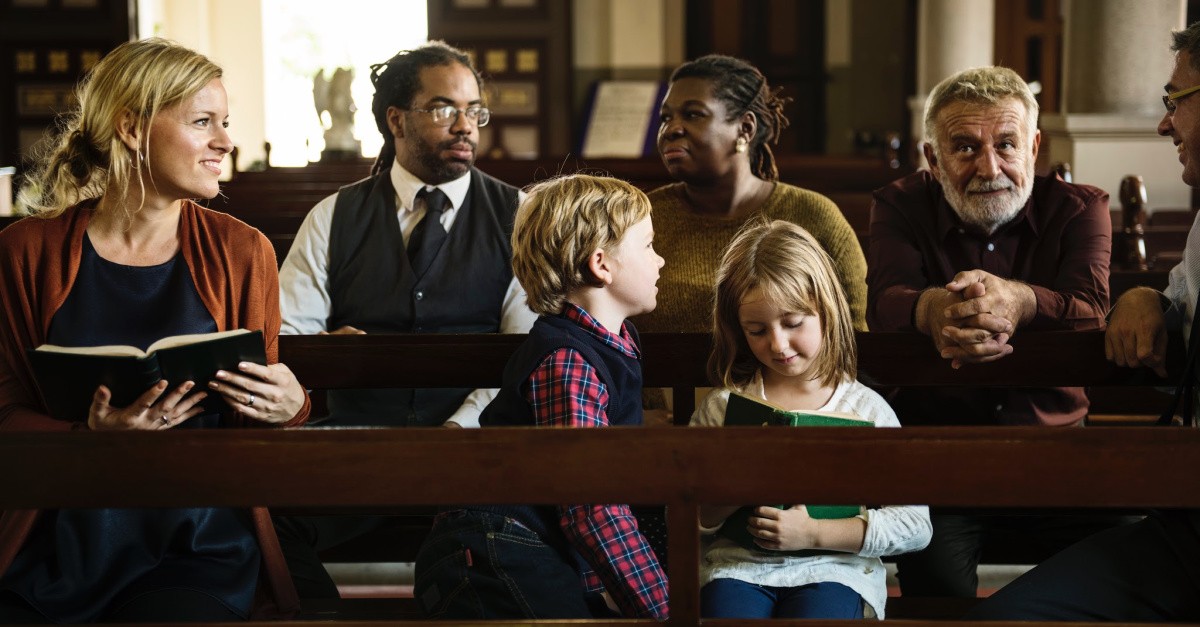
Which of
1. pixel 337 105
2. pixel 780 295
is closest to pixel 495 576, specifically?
pixel 780 295

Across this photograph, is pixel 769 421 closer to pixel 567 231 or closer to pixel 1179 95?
pixel 567 231

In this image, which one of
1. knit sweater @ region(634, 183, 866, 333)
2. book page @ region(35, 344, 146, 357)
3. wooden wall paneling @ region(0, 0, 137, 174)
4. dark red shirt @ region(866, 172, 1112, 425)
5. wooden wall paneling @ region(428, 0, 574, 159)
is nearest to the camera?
book page @ region(35, 344, 146, 357)

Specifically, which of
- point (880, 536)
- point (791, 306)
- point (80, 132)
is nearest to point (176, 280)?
point (80, 132)

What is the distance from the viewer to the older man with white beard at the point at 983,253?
249 cm

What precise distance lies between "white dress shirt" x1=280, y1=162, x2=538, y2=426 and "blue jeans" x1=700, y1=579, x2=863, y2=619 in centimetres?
106

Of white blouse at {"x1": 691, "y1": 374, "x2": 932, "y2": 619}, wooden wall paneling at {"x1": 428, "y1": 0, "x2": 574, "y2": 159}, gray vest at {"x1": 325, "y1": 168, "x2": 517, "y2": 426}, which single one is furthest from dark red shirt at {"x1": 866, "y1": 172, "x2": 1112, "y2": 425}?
wooden wall paneling at {"x1": 428, "y1": 0, "x2": 574, "y2": 159}

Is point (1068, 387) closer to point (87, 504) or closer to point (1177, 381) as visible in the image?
point (1177, 381)

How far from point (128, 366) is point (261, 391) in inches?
9.7

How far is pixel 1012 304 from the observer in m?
2.37

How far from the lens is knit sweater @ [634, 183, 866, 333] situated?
3.12m

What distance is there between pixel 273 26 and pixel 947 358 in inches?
571

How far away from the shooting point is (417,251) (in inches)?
120

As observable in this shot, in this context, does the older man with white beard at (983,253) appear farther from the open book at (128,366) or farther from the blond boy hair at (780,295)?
the open book at (128,366)

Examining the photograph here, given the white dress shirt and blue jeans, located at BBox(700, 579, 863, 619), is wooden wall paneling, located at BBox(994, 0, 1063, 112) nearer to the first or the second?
the white dress shirt
